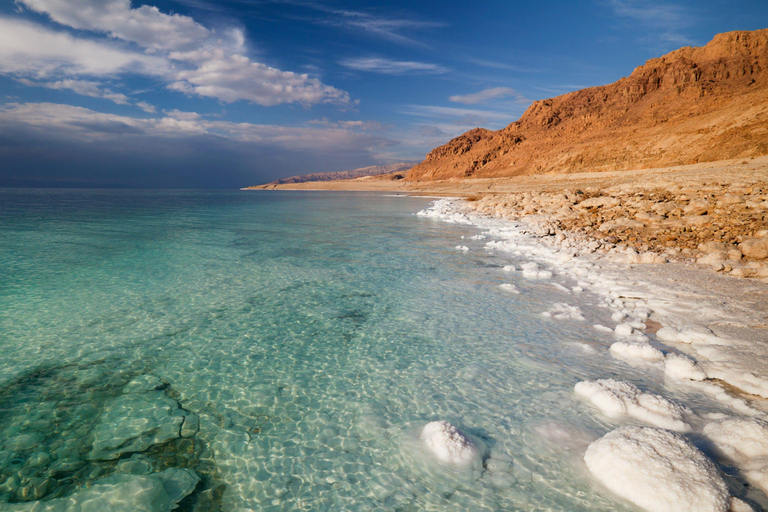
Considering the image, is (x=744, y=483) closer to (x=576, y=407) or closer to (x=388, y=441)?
(x=576, y=407)

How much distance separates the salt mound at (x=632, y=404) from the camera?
4.27 m

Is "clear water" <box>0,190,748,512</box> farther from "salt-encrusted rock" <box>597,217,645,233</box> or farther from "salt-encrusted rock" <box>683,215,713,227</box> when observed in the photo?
"salt-encrusted rock" <box>683,215,713,227</box>

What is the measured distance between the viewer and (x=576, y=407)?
4.74m

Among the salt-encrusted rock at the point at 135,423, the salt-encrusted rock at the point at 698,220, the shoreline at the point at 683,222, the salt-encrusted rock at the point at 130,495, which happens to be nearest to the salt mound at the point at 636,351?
the shoreline at the point at 683,222

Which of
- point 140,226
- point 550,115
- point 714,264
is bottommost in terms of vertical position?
point 140,226

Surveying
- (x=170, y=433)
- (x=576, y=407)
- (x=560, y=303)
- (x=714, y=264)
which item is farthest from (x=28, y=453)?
(x=714, y=264)

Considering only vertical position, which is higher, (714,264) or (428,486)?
(714,264)

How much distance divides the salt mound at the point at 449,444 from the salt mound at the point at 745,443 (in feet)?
8.68

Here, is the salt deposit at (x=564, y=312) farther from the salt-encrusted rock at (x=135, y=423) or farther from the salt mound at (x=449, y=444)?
the salt-encrusted rock at (x=135, y=423)

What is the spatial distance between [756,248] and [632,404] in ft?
29.0

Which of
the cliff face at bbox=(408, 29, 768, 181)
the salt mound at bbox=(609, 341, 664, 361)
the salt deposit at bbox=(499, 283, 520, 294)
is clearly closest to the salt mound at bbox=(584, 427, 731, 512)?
the salt mound at bbox=(609, 341, 664, 361)

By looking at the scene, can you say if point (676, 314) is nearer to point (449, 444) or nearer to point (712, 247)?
point (712, 247)

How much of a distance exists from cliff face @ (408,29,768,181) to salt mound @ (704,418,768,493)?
4643 centimetres

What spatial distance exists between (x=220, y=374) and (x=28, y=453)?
7.39 ft
